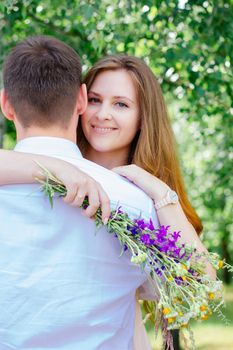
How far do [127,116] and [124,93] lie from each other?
0.09m

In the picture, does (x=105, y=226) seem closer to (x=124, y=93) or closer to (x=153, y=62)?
(x=124, y=93)

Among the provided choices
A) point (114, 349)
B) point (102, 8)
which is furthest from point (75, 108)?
point (102, 8)

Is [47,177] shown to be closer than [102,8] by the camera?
Yes

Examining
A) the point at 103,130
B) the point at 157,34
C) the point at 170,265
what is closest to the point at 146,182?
the point at 170,265

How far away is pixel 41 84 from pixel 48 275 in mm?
576

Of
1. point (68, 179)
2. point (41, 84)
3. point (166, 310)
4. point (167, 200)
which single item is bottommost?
point (166, 310)

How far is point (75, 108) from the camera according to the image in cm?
257

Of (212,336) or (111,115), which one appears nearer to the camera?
(111,115)

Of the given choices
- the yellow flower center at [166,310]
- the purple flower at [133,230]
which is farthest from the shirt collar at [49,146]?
the yellow flower center at [166,310]

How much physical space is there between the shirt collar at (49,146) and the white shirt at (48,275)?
0.15 meters

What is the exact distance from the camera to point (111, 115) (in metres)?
3.29

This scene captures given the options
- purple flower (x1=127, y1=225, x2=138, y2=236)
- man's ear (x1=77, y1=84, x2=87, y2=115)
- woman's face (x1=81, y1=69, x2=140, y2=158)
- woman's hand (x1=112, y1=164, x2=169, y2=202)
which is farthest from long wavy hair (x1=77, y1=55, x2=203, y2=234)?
purple flower (x1=127, y1=225, x2=138, y2=236)

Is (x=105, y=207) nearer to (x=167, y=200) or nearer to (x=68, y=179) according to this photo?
(x=68, y=179)

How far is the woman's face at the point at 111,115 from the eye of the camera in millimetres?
3297
